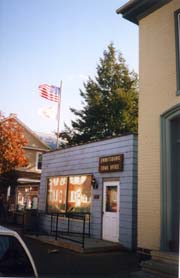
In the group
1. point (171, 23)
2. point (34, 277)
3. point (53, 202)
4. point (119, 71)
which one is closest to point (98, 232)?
point (53, 202)

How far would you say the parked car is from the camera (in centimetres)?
325

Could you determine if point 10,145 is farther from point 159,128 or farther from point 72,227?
point 159,128

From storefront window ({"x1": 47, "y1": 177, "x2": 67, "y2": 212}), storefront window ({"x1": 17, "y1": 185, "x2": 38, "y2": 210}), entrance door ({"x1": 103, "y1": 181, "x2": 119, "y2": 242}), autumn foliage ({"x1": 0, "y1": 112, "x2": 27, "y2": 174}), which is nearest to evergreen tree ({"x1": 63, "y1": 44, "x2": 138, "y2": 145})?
autumn foliage ({"x1": 0, "y1": 112, "x2": 27, "y2": 174})

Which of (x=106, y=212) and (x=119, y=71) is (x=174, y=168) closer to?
(x=106, y=212)

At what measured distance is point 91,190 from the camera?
12.1 m

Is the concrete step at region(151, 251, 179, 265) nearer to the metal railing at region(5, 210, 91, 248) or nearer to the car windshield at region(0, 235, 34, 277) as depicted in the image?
the car windshield at region(0, 235, 34, 277)

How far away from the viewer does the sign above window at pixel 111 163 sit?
10680 mm

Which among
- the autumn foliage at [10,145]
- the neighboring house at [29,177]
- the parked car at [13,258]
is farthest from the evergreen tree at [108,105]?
the parked car at [13,258]

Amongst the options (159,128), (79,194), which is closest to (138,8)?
(159,128)

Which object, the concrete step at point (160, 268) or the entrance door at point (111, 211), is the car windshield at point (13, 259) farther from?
the entrance door at point (111, 211)

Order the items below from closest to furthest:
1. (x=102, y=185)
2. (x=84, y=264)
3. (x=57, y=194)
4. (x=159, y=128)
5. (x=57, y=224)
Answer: (x=159, y=128) → (x=84, y=264) → (x=102, y=185) → (x=57, y=224) → (x=57, y=194)

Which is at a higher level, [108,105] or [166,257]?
[108,105]

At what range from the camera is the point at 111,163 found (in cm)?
1109

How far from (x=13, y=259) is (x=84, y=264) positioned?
5.08 m
